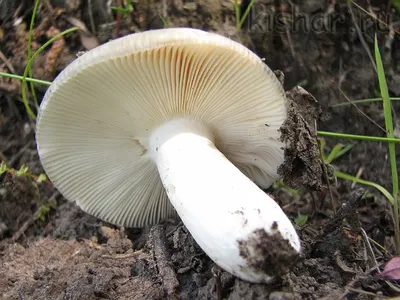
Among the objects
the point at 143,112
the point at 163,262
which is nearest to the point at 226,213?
the point at 163,262

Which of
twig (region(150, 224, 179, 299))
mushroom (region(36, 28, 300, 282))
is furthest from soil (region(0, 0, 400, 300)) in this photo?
mushroom (region(36, 28, 300, 282))

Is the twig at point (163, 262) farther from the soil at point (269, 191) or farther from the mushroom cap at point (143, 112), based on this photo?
the mushroom cap at point (143, 112)

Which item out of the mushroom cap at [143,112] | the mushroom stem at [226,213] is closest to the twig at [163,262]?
the mushroom stem at [226,213]

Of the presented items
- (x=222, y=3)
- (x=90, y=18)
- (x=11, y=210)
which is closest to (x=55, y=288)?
(x=11, y=210)

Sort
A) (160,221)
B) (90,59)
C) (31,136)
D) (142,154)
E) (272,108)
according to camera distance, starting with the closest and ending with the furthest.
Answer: (90,59), (272,108), (142,154), (160,221), (31,136)

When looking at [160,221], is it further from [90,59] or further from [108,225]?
[90,59]

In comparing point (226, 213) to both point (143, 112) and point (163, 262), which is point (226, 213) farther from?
point (143, 112)

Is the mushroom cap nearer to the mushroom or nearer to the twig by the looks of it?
the mushroom
